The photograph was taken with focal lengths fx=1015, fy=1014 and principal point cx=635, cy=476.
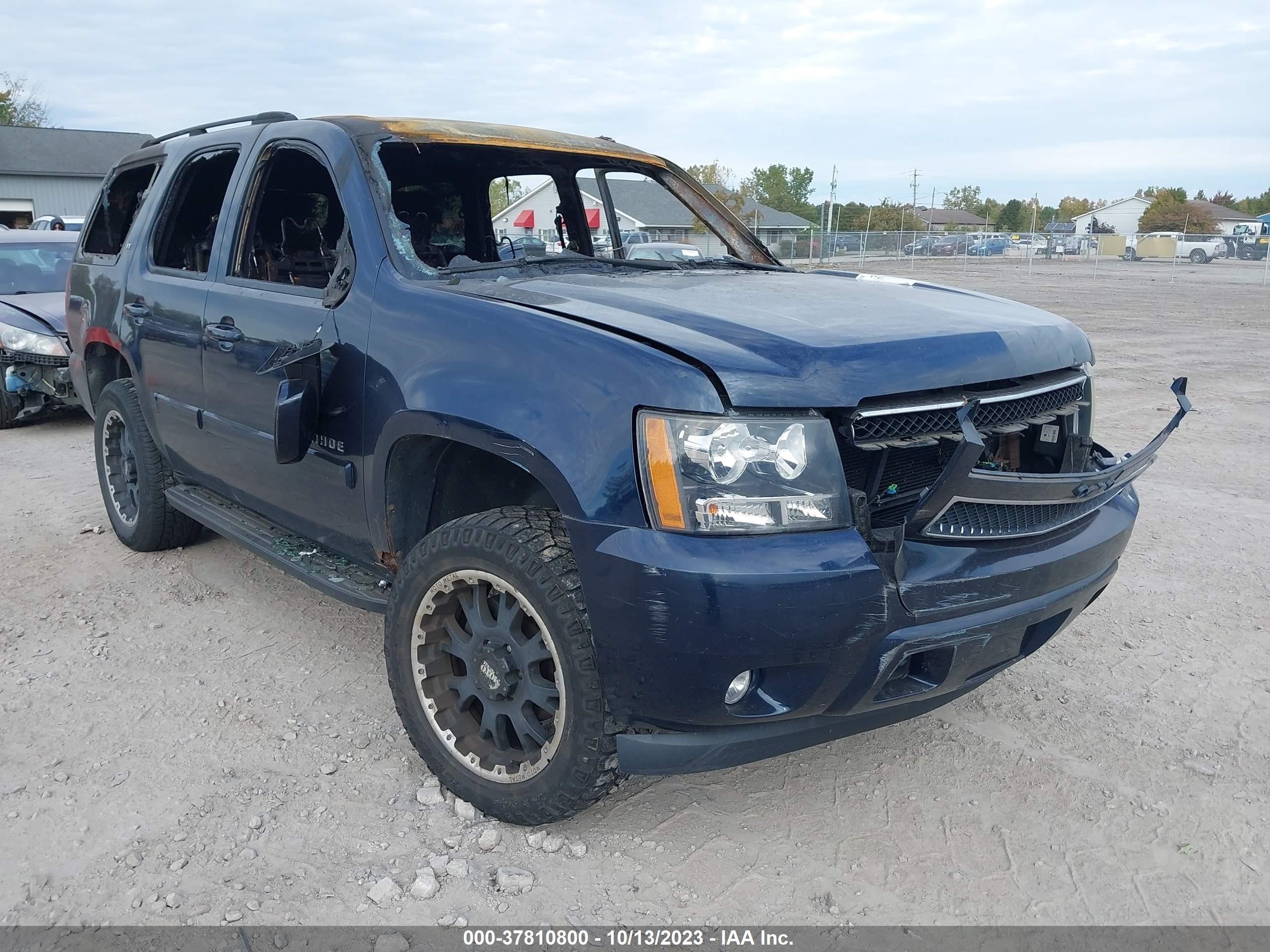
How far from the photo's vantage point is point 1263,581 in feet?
15.3

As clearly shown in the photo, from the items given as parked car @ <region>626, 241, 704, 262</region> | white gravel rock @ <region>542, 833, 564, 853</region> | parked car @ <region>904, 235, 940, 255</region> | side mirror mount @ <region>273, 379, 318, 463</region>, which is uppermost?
parked car @ <region>904, 235, 940, 255</region>

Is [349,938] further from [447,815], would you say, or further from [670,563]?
[670,563]

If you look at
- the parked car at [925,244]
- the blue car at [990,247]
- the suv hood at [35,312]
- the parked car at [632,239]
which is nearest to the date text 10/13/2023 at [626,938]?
the parked car at [632,239]

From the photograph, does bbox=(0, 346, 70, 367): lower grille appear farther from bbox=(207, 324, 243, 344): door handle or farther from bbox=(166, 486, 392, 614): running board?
bbox=(207, 324, 243, 344): door handle

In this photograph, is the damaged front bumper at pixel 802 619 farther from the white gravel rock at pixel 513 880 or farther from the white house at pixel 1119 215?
the white house at pixel 1119 215

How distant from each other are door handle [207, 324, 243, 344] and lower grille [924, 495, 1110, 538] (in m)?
2.48

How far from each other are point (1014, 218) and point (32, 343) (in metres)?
104

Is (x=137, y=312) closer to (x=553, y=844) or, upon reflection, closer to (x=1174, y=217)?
(x=553, y=844)

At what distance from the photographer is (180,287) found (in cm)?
406

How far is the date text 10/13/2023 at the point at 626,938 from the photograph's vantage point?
2.37 metres

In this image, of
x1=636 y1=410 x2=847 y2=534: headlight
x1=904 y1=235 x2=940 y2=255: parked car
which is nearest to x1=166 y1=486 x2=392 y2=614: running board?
x1=636 y1=410 x2=847 y2=534: headlight

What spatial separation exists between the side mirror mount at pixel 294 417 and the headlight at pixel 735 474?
1311 millimetres

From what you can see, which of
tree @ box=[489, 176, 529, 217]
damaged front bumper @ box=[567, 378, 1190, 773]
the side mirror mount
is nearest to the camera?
damaged front bumper @ box=[567, 378, 1190, 773]

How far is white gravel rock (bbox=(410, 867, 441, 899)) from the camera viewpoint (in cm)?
251
